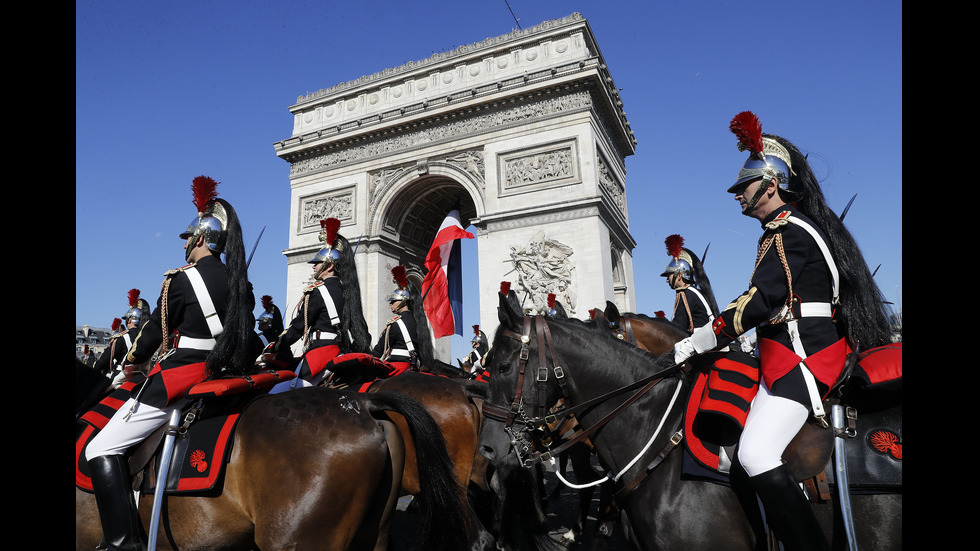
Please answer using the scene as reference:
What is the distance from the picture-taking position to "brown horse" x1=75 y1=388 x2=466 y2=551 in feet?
7.95

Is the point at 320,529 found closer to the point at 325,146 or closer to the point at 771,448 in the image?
the point at 771,448

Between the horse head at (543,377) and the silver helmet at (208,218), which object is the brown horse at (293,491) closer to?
the horse head at (543,377)

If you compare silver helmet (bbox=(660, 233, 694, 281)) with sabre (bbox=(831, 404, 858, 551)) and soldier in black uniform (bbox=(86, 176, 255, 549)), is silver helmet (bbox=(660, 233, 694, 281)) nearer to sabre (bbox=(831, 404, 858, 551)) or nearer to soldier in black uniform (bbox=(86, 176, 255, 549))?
sabre (bbox=(831, 404, 858, 551))

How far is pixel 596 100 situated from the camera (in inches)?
680

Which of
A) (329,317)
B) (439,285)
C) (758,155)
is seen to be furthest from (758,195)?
(439,285)

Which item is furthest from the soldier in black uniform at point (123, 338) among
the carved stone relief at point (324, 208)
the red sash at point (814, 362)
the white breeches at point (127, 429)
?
the carved stone relief at point (324, 208)

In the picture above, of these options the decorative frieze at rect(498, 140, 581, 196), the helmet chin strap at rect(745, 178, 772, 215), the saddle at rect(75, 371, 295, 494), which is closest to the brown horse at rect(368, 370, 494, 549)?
the saddle at rect(75, 371, 295, 494)

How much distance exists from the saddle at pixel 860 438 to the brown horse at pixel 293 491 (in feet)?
5.22

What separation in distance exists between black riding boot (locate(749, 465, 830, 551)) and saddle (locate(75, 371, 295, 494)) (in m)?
2.45

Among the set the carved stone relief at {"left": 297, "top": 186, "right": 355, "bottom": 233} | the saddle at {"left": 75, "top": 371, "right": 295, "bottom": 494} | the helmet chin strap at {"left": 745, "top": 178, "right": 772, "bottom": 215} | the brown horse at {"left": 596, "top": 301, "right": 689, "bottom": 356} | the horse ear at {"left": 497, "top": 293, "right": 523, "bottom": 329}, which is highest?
the carved stone relief at {"left": 297, "top": 186, "right": 355, "bottom": 233}

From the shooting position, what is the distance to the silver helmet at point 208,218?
291cm

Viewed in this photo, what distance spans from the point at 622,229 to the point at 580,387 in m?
16.8

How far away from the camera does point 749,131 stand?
247 cm
